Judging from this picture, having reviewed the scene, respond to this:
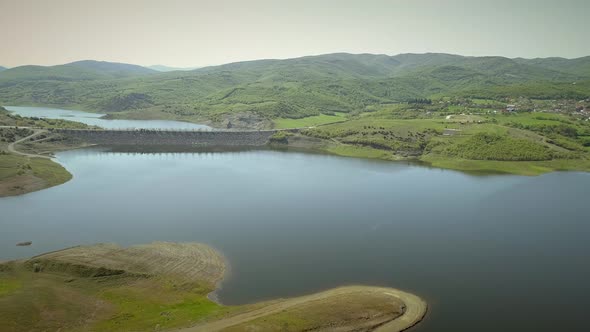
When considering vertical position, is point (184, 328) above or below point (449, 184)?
below

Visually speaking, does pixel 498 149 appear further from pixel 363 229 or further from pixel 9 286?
pixel 9 286

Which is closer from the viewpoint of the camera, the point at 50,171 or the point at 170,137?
the point at 50,171

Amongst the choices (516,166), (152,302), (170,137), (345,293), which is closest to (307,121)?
(170,137)

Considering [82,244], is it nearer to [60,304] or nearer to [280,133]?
[60,304]

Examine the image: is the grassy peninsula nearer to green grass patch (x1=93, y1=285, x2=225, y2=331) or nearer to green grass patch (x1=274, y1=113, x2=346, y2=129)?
green grass patch (x1=93, y1=285, x2=225, y2=331)

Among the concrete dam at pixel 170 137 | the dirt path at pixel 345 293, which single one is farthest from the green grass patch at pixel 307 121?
the dirt path at pixel 345 293

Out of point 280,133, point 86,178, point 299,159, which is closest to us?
point 86,178

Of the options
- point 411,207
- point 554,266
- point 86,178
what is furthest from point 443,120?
point 86,178
